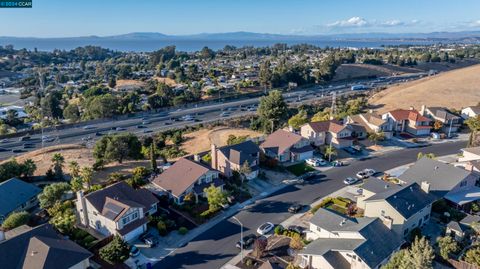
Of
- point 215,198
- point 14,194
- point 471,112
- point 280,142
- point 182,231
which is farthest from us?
point 471,112

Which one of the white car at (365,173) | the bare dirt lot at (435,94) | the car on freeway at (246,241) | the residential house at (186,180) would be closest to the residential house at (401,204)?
the white car at (365,173)

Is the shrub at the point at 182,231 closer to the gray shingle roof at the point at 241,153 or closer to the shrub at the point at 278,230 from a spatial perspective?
the shrub at the point at 278,230

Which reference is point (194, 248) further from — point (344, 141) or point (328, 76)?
point (328, 76)

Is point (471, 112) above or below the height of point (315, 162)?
above

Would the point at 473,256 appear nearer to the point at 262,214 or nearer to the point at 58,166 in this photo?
the point at 262,214

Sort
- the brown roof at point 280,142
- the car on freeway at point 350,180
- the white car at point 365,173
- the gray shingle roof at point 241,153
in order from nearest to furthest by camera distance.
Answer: the car on freeway at point 350,180
the gray shingle roof at point 241,153
the white car at point 365,173
the brown roof at point 280,142

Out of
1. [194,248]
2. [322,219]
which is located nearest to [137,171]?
[194,248]

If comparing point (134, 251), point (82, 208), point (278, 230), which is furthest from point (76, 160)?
point (278, 230)

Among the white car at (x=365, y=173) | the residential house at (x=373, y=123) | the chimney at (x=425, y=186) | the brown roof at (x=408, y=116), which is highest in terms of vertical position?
the brown roof at (x=408, y=116)
